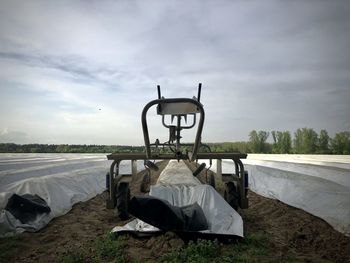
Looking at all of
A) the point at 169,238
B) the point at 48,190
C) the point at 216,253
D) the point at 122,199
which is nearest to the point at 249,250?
the point at 216,253

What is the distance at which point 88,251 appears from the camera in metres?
3.46

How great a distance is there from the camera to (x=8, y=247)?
143 inches

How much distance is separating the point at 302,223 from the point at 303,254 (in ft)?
4.99

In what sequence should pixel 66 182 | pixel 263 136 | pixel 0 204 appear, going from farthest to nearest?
pixel 263 136
pixel 66 182
pixel 0 204

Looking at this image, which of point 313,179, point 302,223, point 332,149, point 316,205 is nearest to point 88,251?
point 302,223

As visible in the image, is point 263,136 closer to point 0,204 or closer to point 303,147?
point 303,147

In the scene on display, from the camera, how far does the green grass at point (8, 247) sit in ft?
11.0

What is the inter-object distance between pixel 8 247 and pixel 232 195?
306 centimetres

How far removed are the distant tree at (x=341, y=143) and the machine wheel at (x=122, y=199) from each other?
2981 cm

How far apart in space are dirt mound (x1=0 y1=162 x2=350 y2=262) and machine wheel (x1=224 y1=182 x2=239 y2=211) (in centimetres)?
35

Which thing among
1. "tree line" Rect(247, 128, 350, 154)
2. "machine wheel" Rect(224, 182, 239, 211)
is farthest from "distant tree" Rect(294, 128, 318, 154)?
"machine wheel" Rect(224, 182, 239, 211)

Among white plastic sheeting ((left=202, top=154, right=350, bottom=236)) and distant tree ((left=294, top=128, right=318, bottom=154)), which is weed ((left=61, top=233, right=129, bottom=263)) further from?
distant tree ((left=294, top=128, right=318, bottom=154))

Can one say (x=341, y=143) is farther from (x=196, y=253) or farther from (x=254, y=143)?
(x=196, y=253)

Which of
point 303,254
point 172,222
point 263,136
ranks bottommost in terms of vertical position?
point 303,254
